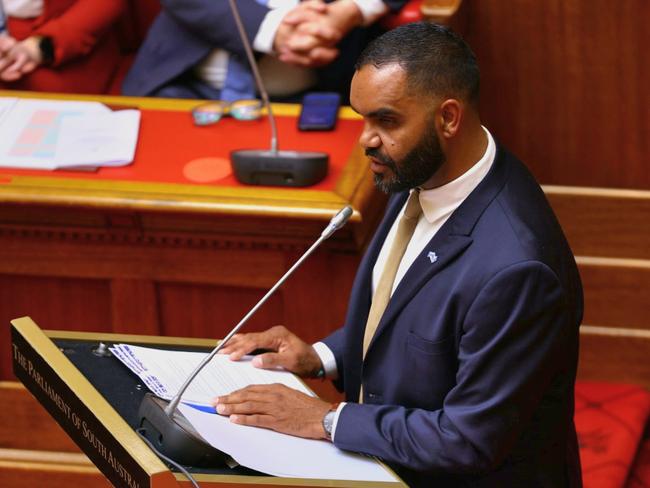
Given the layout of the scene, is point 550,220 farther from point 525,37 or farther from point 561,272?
point 525,37

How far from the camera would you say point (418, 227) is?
155cm

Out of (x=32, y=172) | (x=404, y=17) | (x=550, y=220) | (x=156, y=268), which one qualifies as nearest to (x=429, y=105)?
(x=550, y=220)

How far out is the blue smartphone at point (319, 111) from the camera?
236 centimetres

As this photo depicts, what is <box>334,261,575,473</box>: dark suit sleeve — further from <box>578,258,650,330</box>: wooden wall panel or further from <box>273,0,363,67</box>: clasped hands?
<box>273,0,363,67</box>: clasped hands

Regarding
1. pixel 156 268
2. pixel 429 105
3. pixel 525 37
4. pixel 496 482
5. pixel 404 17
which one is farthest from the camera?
pixel 404 17

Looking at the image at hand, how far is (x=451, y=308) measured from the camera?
4.66 feet

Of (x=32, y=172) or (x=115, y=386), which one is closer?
(x=115, y=386)

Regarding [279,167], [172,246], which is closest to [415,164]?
[279,167]

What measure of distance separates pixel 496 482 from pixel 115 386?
0.47 metres

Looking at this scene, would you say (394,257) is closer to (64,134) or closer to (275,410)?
Result: (275,410)

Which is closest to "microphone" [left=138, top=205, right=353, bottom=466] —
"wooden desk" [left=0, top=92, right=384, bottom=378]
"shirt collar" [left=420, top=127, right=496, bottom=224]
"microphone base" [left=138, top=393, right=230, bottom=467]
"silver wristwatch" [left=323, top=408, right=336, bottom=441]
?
"microphone base" [left=138, top=393, right=230, bottom=467]

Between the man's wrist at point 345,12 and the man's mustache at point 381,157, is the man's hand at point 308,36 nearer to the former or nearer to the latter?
the man's wrist at point 345,12

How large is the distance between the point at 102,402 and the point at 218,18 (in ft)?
4.49

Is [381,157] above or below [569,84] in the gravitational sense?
above
